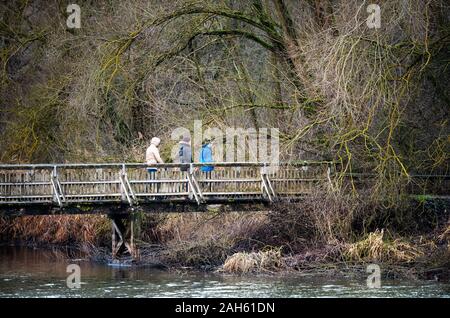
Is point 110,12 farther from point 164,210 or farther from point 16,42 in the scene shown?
point 164,210

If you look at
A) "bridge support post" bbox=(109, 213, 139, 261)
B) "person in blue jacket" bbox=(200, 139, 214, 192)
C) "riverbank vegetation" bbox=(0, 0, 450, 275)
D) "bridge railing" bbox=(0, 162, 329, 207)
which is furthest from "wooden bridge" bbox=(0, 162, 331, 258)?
"bridge support post" bbox=(109, 213, 139, 261)

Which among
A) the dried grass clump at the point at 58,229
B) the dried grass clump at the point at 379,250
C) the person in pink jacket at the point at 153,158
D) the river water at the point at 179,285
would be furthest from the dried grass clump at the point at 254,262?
the dried grass clump at the point at 58,229

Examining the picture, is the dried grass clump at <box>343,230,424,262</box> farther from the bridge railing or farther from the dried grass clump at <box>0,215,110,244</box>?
the dried grass clump at <box>0,215,110,244</box>

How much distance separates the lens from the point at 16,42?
33.8 m

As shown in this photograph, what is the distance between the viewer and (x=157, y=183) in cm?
2770

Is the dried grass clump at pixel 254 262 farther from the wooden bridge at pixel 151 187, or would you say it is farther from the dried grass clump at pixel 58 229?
the dried grass clump at pixel 58 229

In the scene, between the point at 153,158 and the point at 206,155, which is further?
the point at 206,155

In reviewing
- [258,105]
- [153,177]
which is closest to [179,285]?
[153,177]

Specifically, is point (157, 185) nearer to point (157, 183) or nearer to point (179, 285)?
point (157, 183)

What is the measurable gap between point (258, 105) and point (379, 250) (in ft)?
14.4

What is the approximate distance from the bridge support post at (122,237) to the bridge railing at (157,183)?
1.43m

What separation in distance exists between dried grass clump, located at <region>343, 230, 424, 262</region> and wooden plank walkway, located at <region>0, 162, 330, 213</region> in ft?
5.86

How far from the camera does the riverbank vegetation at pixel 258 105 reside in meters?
25.7
